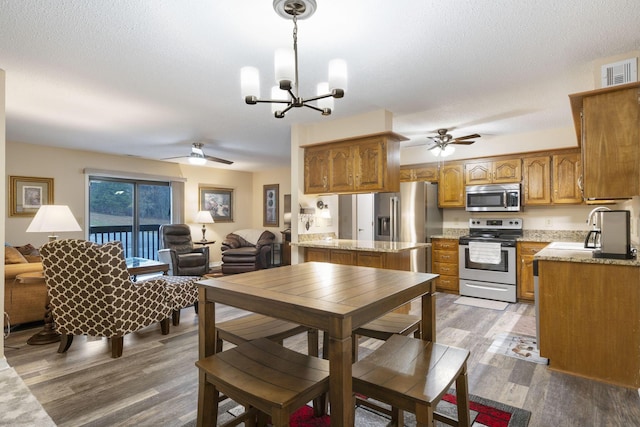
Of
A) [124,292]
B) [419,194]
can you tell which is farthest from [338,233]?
[124,292]

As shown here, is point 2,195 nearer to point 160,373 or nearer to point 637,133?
point 160,373

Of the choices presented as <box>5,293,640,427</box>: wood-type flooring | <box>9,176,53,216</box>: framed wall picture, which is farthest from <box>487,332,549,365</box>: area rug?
<box>9,176,53,216</box>: framed wall picture

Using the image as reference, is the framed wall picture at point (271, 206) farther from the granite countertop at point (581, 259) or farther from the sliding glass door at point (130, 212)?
the granite countertop at point (581, 259)

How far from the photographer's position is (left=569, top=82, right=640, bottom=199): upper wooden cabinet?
7.53ft

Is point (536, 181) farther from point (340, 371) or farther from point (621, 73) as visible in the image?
point (340, 371)

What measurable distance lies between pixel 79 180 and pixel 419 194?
18.8 ft

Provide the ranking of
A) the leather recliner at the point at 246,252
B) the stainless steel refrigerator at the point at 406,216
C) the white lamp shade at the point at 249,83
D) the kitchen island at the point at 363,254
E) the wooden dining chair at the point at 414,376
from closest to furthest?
the wooden dining chair at the point at 414,376 < the white lamp shade at the point at 249,83 < the kitchen island at the point at 363,254 < the stainless steel refrigerator at the point at 406,216 < the leather recliner at the point at 246,252

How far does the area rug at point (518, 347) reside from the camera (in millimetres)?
2838

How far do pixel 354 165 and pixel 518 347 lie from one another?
2.46 m

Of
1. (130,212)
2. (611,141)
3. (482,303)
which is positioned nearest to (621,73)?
(611,141)

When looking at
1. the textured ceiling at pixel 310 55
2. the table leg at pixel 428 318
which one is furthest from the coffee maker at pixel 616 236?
the table leg at pixel 428 318

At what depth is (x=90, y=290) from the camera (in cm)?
278

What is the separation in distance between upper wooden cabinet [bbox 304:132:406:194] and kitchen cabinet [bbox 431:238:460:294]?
5.87 ft

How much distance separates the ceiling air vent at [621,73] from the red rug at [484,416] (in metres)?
Result: 2.35
